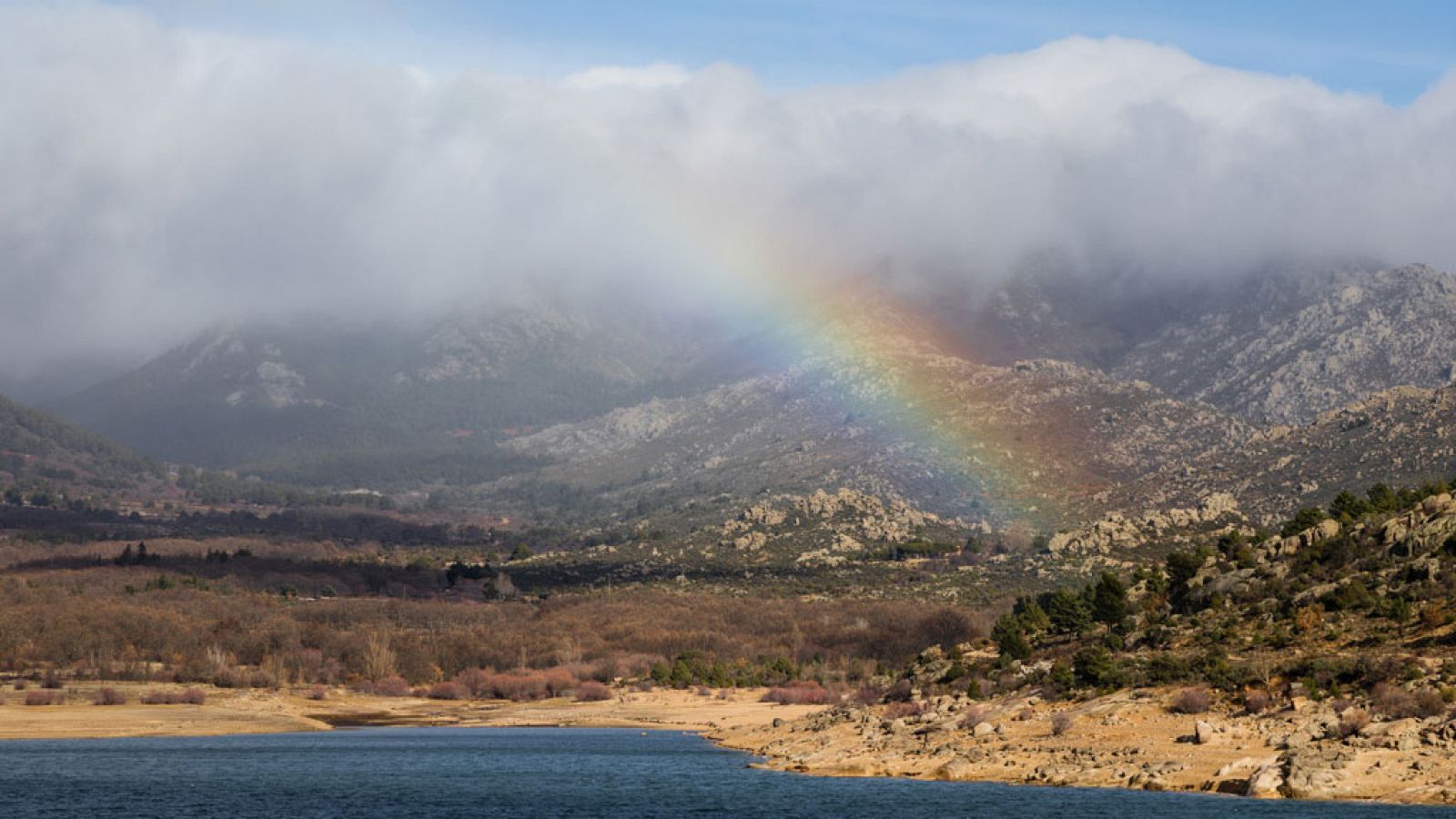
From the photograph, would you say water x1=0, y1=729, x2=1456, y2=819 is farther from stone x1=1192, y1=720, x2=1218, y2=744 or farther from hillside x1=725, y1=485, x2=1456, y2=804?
stone x1=1192, y1=720, x2=1218, y2=744

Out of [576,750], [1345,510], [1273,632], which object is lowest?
[576,750]

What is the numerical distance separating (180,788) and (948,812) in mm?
66579

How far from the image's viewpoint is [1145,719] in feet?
362

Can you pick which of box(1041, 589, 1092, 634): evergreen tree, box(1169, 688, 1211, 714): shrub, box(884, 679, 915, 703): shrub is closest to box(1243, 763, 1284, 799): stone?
box(1169, 688, 1211, 714): shrub

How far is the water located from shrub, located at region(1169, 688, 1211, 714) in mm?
10738

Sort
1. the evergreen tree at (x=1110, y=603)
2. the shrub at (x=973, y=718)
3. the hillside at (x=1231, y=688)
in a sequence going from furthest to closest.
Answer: the evergreen tree at (x=1110, y=603), the shrub at (x=973, y=718), the hillside at (x=1231, y=688)

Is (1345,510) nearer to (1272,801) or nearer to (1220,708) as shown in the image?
(1220,708)

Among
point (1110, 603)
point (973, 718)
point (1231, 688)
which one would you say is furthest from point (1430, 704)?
point (1110, 603)

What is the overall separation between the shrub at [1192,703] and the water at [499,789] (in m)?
10.7

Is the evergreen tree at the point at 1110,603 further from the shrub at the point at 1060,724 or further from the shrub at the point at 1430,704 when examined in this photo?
the shrub at the point at 1430,704

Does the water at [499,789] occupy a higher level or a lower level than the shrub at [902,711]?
lower

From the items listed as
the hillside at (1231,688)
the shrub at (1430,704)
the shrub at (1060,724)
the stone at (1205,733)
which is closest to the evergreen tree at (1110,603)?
the hillside at (1231,688)

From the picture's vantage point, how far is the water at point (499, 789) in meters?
98.4

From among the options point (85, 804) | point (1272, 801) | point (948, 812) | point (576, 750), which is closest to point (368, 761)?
point (576, 750)
